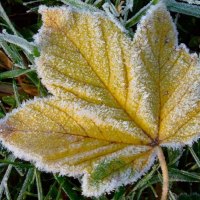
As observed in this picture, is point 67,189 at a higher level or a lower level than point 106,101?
lower

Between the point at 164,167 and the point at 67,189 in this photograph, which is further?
the point at 67,189

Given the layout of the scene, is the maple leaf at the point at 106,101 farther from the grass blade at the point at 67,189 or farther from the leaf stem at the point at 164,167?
the grass blade at the point at 67,189

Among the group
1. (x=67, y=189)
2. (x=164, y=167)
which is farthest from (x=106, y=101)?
(x=67, y=189)

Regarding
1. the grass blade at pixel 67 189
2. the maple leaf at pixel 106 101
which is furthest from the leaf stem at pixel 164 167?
the grass blade at pixel 67 189

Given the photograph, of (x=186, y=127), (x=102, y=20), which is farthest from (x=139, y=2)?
(x=186, y=127)

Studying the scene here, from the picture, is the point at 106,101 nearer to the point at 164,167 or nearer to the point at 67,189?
the point at 164,167

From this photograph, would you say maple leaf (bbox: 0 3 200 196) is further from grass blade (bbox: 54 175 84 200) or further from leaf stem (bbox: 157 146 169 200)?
grass blade (bbox: 54 175 84 200)

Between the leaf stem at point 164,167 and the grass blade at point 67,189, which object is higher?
the leaf stem at point 164,167

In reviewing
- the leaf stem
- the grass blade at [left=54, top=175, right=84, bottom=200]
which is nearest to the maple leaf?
the leaf stem

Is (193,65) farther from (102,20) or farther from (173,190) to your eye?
(173,190)
